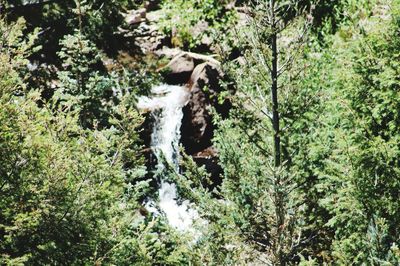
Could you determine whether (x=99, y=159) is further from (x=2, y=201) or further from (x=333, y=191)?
(x=333, y=191)

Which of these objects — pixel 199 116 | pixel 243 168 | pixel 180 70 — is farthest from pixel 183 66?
pixel 243 168

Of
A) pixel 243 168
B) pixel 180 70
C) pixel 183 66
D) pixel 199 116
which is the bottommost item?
pixel 199 116

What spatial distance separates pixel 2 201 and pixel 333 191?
6.25 metres

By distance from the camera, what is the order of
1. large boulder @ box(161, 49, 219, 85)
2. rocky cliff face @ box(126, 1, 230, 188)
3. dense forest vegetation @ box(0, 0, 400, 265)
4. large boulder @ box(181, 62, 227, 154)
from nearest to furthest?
dense forest vegetation @ box(0, 0, 400, 265), rocky cliff face @ box(126, 1, 230, 188), large boulder @ box(181, 62, 227, 154), large boulder @ box(161, 49, 219, 85)

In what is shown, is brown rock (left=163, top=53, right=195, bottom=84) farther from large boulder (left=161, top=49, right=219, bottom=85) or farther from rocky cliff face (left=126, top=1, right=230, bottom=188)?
rocky cliff face (left=126, top=1, right=230, bottom=188)

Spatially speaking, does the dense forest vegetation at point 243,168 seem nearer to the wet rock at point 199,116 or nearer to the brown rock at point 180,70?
the wet rock at point 199,116

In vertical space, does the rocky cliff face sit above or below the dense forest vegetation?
below

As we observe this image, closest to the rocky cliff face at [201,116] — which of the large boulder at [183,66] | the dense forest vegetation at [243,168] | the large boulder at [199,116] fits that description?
the large boulder at [199,116]

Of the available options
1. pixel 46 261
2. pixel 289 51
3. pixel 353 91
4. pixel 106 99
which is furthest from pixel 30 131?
pixel 106 99

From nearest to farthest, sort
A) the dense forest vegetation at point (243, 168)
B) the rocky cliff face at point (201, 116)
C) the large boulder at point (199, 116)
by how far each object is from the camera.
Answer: the dense forest vegetation at point (243, 168) → the rocky cliff face at point (201, 116) → the large boulder at point (199, 116)

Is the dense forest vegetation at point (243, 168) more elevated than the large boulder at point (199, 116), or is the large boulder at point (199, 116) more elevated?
the dense forest vegetation at point (243, 168)

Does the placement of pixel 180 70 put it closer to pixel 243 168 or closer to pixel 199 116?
pixel 199 116

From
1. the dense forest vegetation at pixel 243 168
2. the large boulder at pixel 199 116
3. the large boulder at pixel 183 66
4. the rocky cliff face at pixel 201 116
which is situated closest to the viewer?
the dense forest vegetation at pixel 243 168

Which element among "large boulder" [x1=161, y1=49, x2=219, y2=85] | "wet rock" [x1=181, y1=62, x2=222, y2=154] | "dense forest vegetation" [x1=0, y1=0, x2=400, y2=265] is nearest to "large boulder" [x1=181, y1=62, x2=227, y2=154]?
"wet rock" [x1=181, y1=62, x2=222, y2=154]
